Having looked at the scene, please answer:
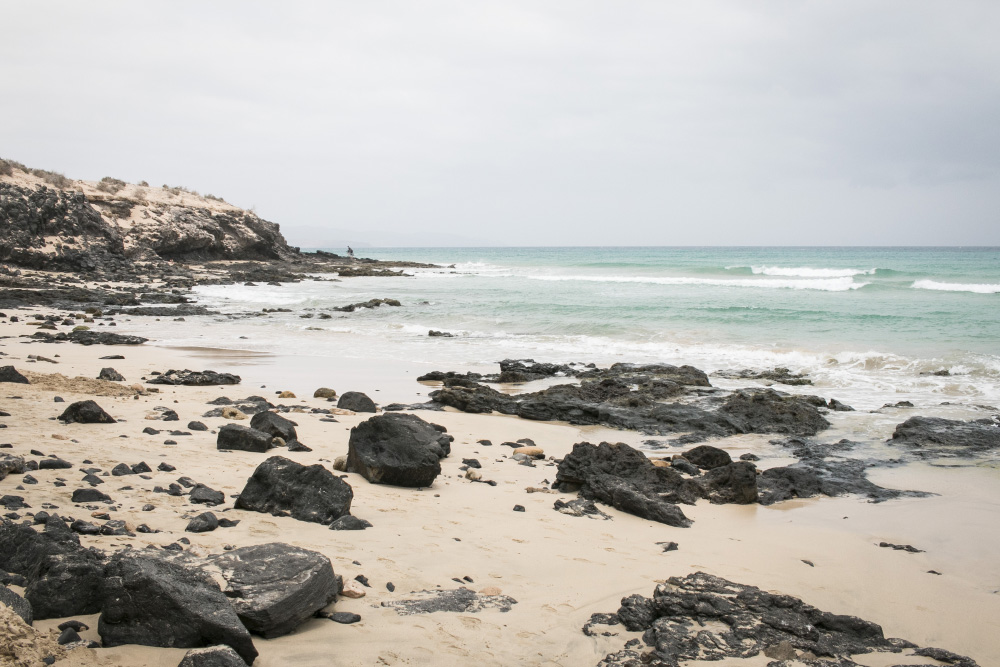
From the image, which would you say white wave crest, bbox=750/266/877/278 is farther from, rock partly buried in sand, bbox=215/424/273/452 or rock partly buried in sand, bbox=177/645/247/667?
rock partly buried in sand, bbox=177/645/247/667

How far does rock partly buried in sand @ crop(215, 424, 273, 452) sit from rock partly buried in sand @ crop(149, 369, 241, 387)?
13.6 ft

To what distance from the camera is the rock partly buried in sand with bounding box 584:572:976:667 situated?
3121 mm

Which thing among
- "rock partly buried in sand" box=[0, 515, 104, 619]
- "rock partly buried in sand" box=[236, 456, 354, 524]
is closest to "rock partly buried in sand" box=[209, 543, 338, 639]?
"rock partly buried in sand" box=[0, 515, 104, 619]

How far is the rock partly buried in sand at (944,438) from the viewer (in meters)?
7.80

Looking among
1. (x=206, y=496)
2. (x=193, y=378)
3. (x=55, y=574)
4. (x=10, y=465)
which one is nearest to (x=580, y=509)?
(x=206, y=496)

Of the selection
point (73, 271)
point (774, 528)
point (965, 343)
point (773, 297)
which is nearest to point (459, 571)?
point (774, 528)

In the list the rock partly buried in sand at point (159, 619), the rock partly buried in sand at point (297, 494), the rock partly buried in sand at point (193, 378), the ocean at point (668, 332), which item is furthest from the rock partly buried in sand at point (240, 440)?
the ocean at point (668, 332)

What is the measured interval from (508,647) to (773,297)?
28.6 metres

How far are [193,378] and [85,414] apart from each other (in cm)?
368

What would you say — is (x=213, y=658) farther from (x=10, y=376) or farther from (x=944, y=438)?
(x=944, y=438)

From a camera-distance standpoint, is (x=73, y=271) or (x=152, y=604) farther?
(x=73, y=271)

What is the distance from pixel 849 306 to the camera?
25.4 meters

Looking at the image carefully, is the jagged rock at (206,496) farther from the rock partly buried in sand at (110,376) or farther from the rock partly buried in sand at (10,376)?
the rock partly buried in sand at (110,376)

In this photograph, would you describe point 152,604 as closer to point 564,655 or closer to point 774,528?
point 564,655
